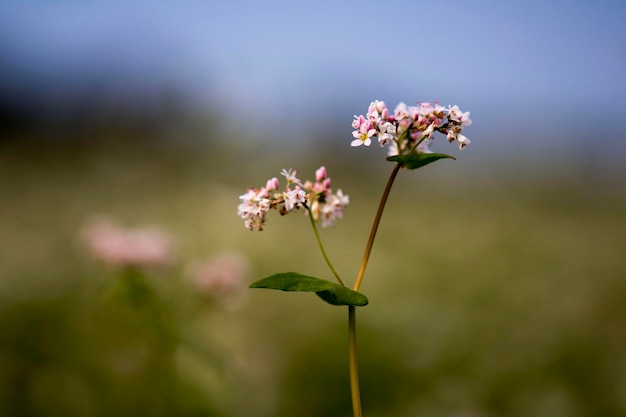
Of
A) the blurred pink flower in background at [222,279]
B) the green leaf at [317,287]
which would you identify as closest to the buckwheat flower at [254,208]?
the green leaf at [317,287]

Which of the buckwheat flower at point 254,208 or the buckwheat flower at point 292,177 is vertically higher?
the buckwheat flower at point 292,177

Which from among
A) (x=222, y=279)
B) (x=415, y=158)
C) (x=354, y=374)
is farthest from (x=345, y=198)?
(x=222, y=279)

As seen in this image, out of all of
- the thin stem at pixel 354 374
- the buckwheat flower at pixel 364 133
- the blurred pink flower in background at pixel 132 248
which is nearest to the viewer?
the thin stem at pixel 354 374

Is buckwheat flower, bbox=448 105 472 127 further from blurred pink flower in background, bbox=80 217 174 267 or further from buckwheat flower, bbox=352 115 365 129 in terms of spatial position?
blurred pink flower in background, bbox=80 217 174 267

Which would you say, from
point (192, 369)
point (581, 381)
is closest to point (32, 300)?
point (192, 369)

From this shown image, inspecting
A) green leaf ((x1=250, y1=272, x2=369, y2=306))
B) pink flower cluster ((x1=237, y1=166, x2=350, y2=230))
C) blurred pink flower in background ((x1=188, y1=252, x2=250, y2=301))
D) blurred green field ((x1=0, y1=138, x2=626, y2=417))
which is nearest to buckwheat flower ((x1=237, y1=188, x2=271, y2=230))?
pink flower cluster ((x1=237, y1=166, x2=350, y2=230))

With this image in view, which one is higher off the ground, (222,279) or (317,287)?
(222,279)

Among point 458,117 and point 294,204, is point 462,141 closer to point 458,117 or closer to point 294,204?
point 458,117

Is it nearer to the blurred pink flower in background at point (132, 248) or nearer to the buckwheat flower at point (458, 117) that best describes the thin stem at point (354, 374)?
the buckwheat flower at point (458, 117)
